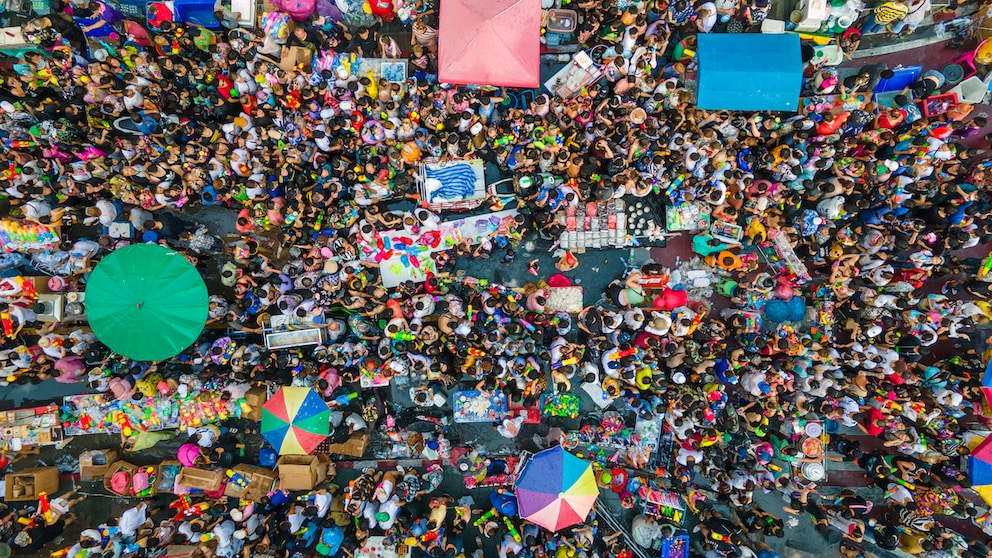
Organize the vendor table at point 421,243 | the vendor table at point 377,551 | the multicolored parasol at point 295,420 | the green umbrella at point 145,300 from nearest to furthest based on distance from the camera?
1. the green umbrella at point 145,300
2. the multicolored parasol at point 295,420
3. the vendor table at point 377,551
4. the vendor table at point 421,243

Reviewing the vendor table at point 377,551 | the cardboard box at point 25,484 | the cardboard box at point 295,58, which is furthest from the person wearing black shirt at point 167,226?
the vendor table at point 377,551

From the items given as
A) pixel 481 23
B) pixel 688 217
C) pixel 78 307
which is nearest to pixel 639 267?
pixel 688 217

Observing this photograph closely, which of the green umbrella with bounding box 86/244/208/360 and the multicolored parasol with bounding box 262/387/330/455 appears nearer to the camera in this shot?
the green umbrella with bounding box 86/244/208/360

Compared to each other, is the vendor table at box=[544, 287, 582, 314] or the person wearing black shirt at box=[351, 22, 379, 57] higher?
the person wearing black shirt at box=[351, 22, 379, 57]

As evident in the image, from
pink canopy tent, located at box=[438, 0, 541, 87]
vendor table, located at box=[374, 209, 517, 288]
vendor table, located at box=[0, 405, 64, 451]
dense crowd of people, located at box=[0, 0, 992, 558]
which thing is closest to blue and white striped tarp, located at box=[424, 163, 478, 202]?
dense crowd of people, located at box=[0, 0, 992, 558]

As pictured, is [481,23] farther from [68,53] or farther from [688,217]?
[68,53]

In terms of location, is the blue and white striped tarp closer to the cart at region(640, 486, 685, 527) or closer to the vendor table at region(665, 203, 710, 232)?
the vendor table at region(665, 203, 710, 232)

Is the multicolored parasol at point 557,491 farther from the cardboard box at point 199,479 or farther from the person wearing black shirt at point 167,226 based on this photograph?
the person wearing black shirt at point 167,226
